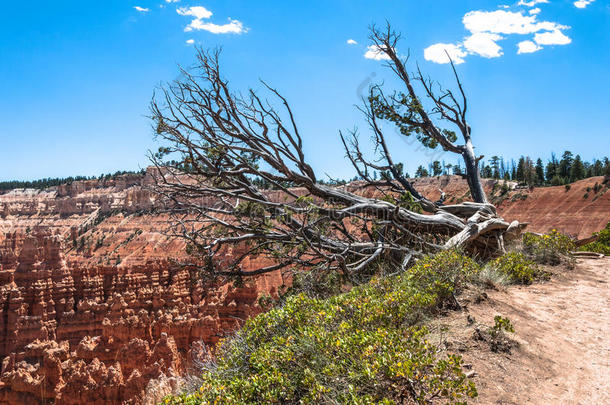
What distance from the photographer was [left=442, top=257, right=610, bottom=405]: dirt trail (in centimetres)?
390

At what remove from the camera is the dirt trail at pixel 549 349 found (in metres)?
3.90

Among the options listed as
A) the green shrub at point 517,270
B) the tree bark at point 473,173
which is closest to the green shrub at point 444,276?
the green shrub at point 517,270

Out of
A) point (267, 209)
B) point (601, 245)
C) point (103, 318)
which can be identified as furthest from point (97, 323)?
point (601, 245)

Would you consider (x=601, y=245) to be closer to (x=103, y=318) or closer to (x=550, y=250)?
(x=550, y=250)

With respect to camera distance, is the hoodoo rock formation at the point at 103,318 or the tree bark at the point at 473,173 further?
the hoodoo rock formation at the point at 103,318

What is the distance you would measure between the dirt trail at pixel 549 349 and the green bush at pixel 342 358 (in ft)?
1.34

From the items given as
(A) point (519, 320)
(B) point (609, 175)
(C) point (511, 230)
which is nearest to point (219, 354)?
(A) point (519, 320)

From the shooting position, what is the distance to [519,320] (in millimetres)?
5609

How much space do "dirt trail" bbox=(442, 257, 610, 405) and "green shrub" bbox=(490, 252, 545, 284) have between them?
0.25m

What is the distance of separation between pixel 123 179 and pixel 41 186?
26.4 metres

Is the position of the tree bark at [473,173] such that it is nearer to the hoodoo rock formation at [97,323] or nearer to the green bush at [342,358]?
the green bush at [342,358]

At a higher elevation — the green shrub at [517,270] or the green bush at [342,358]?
the green shrub at [517,270]

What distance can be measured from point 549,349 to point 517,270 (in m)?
3.02

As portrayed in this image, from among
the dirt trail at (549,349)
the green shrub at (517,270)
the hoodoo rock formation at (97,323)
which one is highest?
the green shrub at (517,270)
